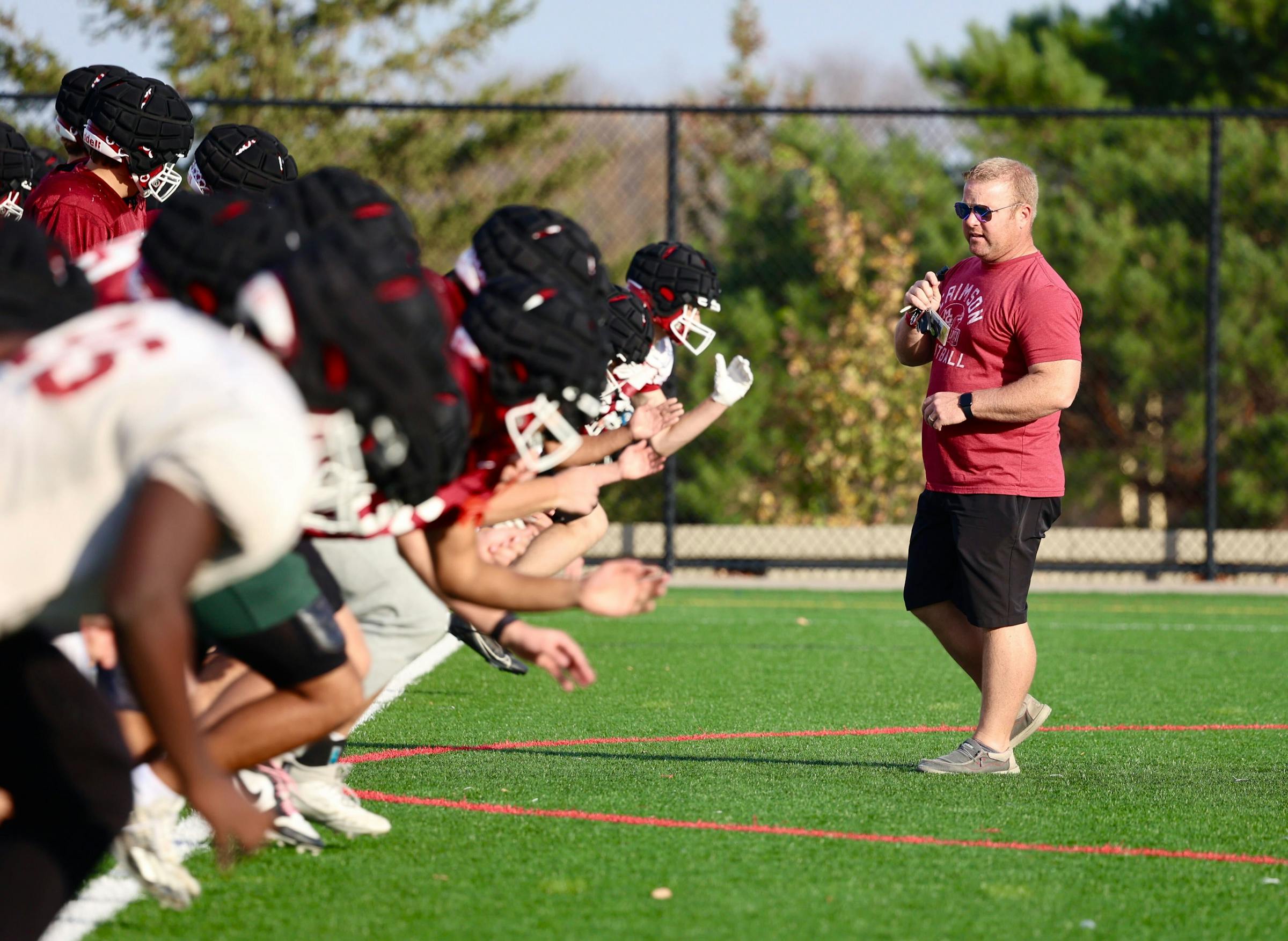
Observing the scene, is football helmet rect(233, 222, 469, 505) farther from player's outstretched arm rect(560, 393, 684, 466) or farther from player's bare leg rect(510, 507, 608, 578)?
player's bare leg rect(510, 507, 608, 578)

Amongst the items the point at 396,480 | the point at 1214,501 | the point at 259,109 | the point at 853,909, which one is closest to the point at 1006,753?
the point at 853,909

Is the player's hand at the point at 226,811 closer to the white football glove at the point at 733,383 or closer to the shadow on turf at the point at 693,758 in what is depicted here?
the shadow on turf at the point at 693,758

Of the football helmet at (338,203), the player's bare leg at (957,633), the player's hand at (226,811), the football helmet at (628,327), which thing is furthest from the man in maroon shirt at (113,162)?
the player's hand at (226,811)

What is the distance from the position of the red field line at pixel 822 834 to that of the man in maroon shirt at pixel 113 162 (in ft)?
7.23

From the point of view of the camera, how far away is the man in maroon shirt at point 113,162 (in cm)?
539

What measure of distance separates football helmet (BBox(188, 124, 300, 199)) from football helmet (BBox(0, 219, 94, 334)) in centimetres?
258

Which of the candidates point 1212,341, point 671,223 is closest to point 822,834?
point 671,223

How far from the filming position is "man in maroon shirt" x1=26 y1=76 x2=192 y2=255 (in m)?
5.39

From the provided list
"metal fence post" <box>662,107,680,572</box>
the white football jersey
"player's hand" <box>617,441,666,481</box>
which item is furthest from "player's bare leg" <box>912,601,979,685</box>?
"metal fence post" <box>662,107,680,572</box>

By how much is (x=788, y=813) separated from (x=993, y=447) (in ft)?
5.04

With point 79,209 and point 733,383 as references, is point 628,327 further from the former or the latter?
point 79,209

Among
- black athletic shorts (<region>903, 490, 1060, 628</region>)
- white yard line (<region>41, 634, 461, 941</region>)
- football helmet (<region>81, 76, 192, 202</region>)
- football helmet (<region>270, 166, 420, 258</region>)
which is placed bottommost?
white yard line (<region>41, 634, 461, 941</region>)

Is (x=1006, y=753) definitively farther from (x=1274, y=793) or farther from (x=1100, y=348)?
(x=1100, y=348)

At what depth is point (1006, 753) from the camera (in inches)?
207
